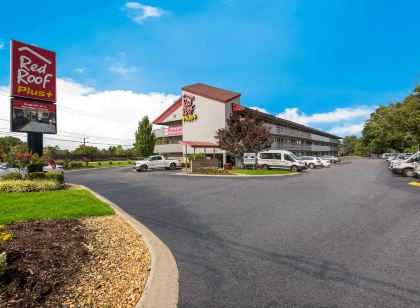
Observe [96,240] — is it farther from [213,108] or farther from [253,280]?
[213,108]

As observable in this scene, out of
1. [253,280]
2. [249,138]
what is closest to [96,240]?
[253,280]

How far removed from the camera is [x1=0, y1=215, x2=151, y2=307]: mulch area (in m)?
3.16

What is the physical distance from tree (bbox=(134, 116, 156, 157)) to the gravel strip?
1547 inches

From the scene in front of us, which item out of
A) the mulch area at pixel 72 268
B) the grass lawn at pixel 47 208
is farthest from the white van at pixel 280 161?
the mulch area at pixel 72 268

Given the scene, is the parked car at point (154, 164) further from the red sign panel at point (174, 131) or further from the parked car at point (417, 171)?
the parked car at point (417, 171)

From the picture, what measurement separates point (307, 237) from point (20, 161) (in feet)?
49.8

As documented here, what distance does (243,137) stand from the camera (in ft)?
85.5

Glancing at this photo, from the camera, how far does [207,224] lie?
671cm

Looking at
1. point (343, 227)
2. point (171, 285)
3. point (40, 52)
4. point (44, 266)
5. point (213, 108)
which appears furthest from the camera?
point (213, 108)

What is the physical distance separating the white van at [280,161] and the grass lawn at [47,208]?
20.2 meters

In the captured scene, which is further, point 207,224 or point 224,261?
point 207,224

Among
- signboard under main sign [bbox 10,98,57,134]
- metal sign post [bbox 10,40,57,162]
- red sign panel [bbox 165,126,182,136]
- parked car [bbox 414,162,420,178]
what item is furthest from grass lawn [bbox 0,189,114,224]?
red sign panel [bbox 165,126,182,136]

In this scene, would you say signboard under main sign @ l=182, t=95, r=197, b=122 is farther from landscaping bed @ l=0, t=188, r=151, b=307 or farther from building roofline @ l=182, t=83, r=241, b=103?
landscaping bed @ l=0, t=188, r=151, b=307

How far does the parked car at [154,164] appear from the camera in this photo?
2783cm
